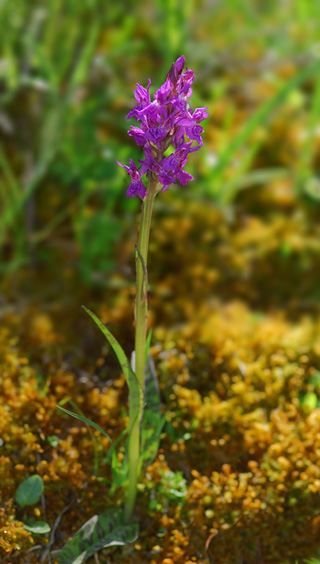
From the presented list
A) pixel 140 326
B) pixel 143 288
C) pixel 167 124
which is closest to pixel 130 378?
pixel 140 326

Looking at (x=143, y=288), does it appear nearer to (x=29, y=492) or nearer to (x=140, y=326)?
(x=140, y=326)

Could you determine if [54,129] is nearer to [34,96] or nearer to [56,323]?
[34,96]

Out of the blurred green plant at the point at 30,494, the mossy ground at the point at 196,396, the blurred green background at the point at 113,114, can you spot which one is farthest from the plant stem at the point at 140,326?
the blurred green background at the point at 113,114

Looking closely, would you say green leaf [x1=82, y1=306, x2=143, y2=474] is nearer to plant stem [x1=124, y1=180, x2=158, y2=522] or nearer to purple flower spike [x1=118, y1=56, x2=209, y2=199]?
plant stem [x1=124, y1=180, x2=158, y2=522]

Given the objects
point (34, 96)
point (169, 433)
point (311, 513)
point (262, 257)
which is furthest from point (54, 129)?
point (311, 513)

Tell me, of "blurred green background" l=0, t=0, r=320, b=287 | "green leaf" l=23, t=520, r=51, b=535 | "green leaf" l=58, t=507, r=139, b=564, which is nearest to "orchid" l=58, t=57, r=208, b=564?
"green leaf" l=58, t=507, r=139, b=564

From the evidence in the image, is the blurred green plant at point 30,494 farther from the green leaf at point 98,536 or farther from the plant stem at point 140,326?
the plant stem at point 140,326

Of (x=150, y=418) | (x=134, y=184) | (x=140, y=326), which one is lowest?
(x=150, y=418)
